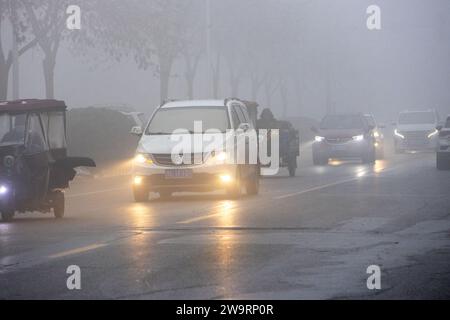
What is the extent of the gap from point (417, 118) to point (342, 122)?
12.4 meters

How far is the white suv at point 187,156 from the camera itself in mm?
24359

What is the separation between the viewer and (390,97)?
571ft

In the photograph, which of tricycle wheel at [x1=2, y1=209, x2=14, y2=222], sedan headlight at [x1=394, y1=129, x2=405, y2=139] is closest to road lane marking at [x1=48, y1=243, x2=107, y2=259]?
tricycle wheel at [x1=2, y1=209, x2=14, y2=222]

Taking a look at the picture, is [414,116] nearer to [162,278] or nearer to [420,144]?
[420,144]

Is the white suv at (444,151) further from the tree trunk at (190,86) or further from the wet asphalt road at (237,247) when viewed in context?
the tree trunk at (190,86)

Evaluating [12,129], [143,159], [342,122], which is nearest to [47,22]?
[342,122]

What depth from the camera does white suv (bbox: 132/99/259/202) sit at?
79.9 ft

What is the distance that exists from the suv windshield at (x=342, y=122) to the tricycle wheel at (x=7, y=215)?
26.3 m

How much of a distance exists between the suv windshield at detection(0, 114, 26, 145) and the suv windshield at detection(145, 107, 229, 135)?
521cm

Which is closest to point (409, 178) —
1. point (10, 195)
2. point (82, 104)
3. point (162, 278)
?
point (10, 195)

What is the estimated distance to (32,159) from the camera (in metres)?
20.1

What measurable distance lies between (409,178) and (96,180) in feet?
27.7
